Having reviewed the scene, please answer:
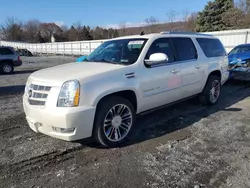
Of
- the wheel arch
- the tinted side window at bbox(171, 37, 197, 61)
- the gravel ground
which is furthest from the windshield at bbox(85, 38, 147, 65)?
the gravel ground

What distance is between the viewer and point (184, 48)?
515 centimetres

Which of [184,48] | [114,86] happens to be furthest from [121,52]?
[184,48]

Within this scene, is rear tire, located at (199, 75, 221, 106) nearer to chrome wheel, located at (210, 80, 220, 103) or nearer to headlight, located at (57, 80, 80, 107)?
chrome wheel, located at (210, 80, 220, 103)

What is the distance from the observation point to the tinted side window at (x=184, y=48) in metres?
4.96

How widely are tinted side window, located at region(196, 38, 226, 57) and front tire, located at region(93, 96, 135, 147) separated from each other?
2.83 m

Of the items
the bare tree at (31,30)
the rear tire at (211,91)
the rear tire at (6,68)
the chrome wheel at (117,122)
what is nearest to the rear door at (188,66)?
the rear tire at (211,91)

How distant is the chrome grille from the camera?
3463 mm

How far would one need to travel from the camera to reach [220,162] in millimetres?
3367

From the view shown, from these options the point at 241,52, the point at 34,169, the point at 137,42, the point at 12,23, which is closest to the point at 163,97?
the point at 137,42

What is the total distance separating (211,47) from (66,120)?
4.42 m

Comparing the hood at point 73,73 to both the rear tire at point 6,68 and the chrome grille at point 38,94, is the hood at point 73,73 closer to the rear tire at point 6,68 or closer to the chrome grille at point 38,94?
the chrome grille at point 38,94

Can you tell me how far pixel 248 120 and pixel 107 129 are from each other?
10.5ft

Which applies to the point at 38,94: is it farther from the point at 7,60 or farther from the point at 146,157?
the point at 7,60

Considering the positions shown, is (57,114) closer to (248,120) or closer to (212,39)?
(248,120)
